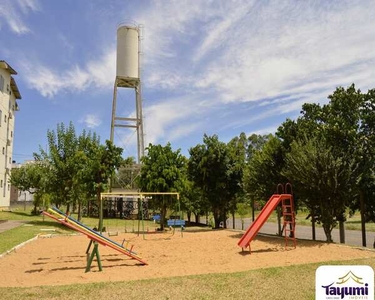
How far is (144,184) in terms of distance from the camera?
24484 mm

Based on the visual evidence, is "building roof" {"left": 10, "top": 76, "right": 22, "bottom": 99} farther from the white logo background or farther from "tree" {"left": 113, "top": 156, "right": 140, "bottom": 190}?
the white logo background

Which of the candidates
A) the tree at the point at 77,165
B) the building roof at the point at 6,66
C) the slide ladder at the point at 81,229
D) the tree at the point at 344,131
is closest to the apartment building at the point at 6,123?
the building roof at the point at 6,66

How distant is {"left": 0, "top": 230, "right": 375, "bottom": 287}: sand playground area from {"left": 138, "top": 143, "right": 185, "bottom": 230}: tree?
Result: 6997 mm

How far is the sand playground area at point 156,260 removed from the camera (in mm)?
9805

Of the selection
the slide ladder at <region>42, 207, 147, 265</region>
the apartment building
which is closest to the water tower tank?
the apartment building

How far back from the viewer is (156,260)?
12.7 meters

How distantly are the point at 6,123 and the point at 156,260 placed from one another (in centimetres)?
3350

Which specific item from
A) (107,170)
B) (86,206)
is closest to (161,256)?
(107,170)

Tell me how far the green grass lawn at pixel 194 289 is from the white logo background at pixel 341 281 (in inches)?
50.1

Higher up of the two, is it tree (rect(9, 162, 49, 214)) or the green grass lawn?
tree (rect(9, 162, 49, 214))

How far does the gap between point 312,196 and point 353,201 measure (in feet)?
8.58

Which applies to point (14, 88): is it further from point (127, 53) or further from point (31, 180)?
point (127, 53)

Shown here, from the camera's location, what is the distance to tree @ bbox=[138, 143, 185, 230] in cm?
2384

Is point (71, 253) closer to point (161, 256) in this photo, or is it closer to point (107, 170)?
point (161, 256)
